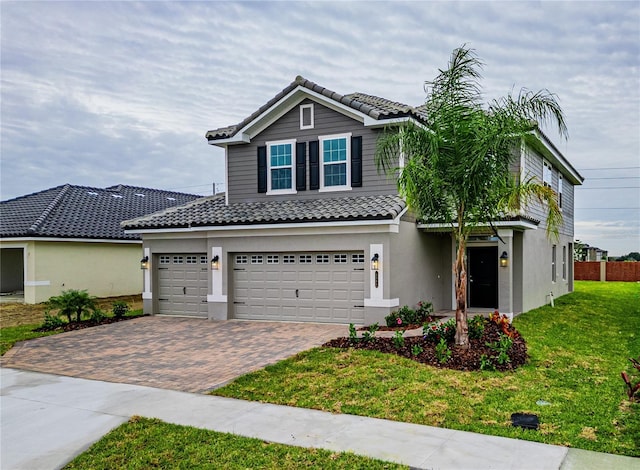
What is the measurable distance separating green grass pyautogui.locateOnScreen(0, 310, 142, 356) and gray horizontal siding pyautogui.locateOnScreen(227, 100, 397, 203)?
692 centimetres

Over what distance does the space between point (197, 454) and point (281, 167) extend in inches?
458

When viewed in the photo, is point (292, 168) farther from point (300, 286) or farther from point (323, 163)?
point (300, 286)

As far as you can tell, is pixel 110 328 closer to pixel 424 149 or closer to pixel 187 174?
pixel 424 149

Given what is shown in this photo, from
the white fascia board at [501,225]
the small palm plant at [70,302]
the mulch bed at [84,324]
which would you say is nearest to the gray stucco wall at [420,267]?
the white fascia board at [501,225]

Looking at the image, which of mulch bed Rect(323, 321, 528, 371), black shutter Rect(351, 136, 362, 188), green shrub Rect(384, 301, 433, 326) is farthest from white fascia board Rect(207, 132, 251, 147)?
mulch bed Rect(323, 321, 528, 371)

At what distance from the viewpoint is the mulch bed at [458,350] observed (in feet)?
29.2

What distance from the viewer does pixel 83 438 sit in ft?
20.2

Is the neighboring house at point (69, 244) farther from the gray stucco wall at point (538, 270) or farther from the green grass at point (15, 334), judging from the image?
the gray stucco wall at point (538, 270)

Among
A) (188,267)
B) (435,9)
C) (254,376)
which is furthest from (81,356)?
(435,9)

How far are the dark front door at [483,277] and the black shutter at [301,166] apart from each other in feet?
19.7

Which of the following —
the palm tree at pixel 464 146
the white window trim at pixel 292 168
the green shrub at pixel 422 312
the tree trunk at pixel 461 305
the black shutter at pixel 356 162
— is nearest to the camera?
the palm tree at pixel 464 146

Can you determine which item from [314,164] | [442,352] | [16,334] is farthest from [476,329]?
[16,334]

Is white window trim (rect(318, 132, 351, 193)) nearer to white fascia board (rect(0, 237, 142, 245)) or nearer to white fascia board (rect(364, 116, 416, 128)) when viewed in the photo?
white fascia board (rect(364, 116, 416, 128))

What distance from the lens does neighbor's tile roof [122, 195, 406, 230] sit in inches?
530
